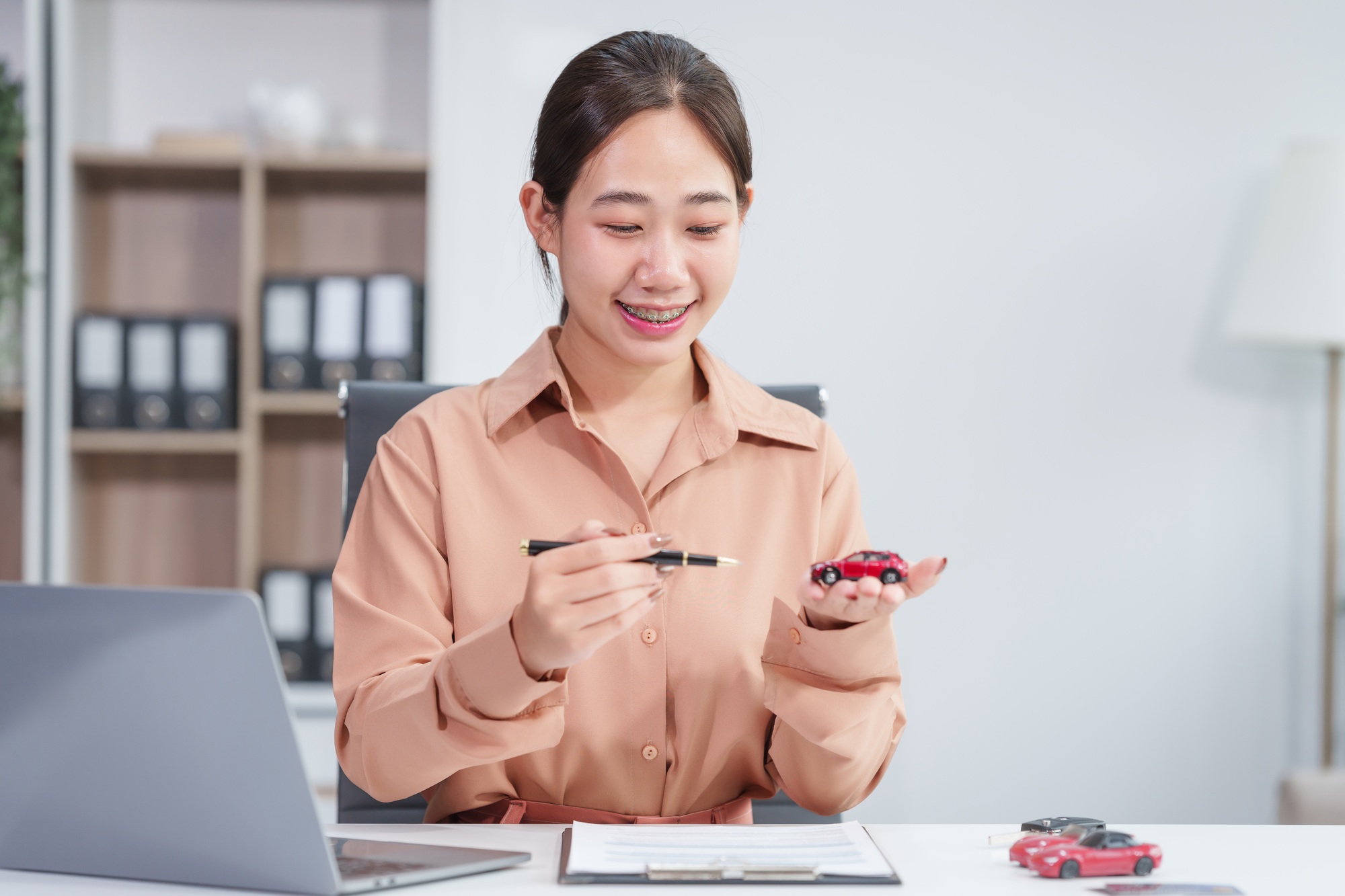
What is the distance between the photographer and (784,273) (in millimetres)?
2689

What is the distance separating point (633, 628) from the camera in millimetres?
1176

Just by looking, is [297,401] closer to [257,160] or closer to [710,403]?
[257,160]


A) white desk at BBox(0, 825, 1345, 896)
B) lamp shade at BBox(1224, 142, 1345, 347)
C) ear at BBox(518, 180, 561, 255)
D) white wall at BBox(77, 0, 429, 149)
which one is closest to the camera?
white desk at BBox(0, 825, 1345, 896)

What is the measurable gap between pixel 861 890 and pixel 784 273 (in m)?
2.04

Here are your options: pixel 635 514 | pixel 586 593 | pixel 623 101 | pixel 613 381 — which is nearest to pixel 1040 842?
pixel 586 593

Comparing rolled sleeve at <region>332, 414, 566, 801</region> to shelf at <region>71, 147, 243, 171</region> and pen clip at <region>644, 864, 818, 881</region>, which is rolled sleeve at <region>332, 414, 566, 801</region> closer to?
pen clip at <region>644, 864, 818, 881</region>

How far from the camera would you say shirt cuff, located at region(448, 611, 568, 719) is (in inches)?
35.2

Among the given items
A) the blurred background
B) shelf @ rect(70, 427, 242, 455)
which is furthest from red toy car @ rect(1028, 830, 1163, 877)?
shelf @ rect(70, 427, 242, 455)

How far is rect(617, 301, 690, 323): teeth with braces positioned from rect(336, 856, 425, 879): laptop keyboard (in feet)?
1.90

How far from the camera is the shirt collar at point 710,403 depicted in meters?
1.23

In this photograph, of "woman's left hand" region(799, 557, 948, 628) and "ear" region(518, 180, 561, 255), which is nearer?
"woman's left hand" region(799, 557, 948, 628)

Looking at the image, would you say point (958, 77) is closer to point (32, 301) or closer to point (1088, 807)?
point (1088, 807)

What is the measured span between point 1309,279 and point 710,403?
175 cm

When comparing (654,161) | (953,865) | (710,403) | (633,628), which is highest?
(654,161)
